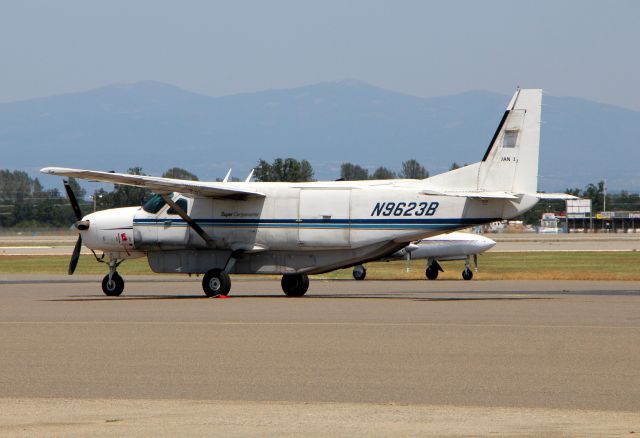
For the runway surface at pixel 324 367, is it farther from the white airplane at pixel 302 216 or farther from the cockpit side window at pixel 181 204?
the cockpit side window at pixel 181 204

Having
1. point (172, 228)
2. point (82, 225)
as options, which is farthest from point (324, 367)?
point (82, 225)

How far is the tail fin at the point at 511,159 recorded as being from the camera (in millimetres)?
28547

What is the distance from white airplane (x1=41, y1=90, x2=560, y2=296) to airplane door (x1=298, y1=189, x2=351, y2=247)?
0.08 ft

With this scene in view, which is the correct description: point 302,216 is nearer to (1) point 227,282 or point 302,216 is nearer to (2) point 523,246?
(1) point 227,282

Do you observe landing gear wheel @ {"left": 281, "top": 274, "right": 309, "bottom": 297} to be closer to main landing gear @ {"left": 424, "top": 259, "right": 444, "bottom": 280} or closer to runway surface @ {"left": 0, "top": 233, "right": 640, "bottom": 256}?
main landing gear @ {"left": 424, "top": 259, "right": 444, "bottom": 280}

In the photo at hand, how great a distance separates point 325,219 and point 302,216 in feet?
2.01

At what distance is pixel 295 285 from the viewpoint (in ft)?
101

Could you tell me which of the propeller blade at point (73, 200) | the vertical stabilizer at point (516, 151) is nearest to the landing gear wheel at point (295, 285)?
the vertical stabilizer at point (516, 151)

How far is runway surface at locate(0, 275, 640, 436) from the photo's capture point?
11.3 metres

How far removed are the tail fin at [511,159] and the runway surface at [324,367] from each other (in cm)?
315

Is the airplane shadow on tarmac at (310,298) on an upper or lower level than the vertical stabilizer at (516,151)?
lower

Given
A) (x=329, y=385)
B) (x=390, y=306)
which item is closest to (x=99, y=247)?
(x=390, y=306)

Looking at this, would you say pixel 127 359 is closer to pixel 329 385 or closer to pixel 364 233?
pixel 329 385

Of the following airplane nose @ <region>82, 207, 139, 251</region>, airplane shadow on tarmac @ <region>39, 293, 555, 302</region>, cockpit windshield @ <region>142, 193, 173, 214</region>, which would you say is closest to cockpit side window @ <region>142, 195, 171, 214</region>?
cockpit windshield @ <region>142, 193, 173, 214</region>
